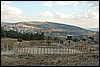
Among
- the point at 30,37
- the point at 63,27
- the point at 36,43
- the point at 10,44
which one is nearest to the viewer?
the point at 10,44

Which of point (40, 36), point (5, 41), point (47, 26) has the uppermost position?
point (5, 41)

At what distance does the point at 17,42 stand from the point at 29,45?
292cm

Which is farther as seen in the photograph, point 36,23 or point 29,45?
point 36,23

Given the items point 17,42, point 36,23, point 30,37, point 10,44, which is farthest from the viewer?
point 36,23

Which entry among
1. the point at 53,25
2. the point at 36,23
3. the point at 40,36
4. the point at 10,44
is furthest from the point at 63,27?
the point at 10,44

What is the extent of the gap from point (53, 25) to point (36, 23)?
1166cm

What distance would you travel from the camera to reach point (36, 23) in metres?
159

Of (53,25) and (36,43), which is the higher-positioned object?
(36,43)

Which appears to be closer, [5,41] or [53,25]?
[5,41]

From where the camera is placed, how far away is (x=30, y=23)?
511ft

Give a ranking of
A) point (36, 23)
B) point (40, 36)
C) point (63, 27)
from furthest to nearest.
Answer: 1. point (36, 23)
2. point (63, 27)
3. point (40, 36)

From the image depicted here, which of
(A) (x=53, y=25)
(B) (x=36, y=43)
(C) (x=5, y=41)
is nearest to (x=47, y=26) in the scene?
(A) (x=53, y=25)

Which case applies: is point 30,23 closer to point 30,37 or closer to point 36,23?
point 36,23

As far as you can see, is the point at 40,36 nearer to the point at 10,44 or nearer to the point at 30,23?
the point at 10,44
